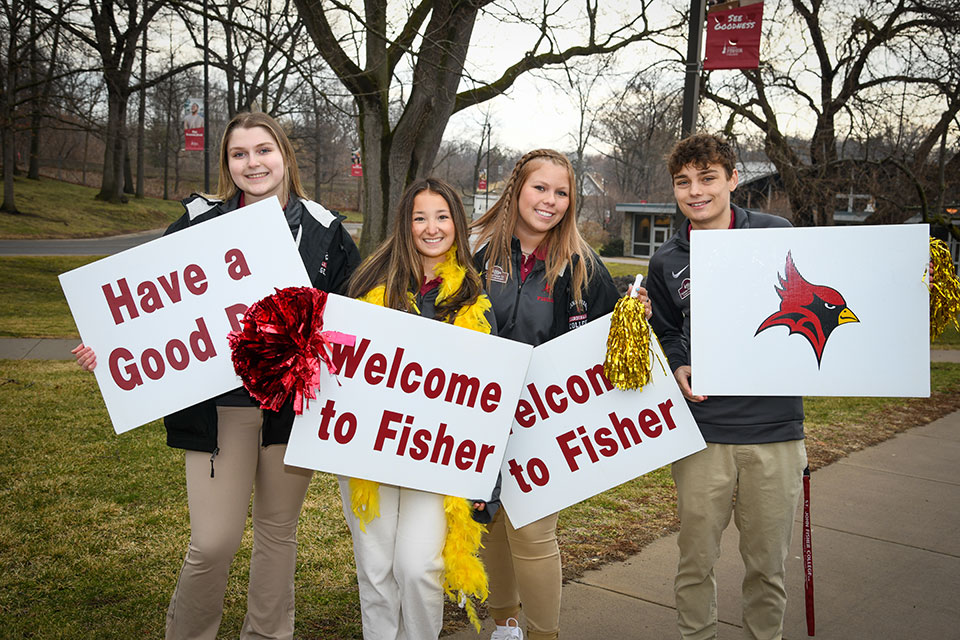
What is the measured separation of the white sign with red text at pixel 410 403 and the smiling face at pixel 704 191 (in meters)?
0.86

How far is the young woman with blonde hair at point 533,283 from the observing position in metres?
2.95

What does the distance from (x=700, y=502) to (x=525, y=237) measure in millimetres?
1236

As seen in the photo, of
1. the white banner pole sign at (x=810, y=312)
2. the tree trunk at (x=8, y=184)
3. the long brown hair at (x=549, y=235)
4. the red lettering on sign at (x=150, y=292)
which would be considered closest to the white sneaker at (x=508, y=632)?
the white banner pole sign at (x=810, y=312)

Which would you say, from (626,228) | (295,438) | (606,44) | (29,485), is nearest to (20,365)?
(29,485)

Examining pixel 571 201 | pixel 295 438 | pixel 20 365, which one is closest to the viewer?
pixel 295 438

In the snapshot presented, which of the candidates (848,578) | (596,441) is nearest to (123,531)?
(596,441)

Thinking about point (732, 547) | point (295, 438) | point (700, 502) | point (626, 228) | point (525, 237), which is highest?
point (626, 228)

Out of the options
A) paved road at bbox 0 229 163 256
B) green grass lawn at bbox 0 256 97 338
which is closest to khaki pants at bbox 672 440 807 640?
green grass lawn at bbox 0 256 97 338

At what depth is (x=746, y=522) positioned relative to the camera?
9.46ft

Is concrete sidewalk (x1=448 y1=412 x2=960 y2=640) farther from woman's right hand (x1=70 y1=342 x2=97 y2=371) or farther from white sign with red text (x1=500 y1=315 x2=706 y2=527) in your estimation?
woman's right hand (x1=70 y1=342 x2=97 y2=371)

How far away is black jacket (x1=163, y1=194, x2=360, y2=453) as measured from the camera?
9.09 feet

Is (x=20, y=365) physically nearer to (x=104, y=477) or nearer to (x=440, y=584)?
(x=104, y=477)

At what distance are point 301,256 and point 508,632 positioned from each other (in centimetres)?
170

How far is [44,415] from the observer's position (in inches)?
260
